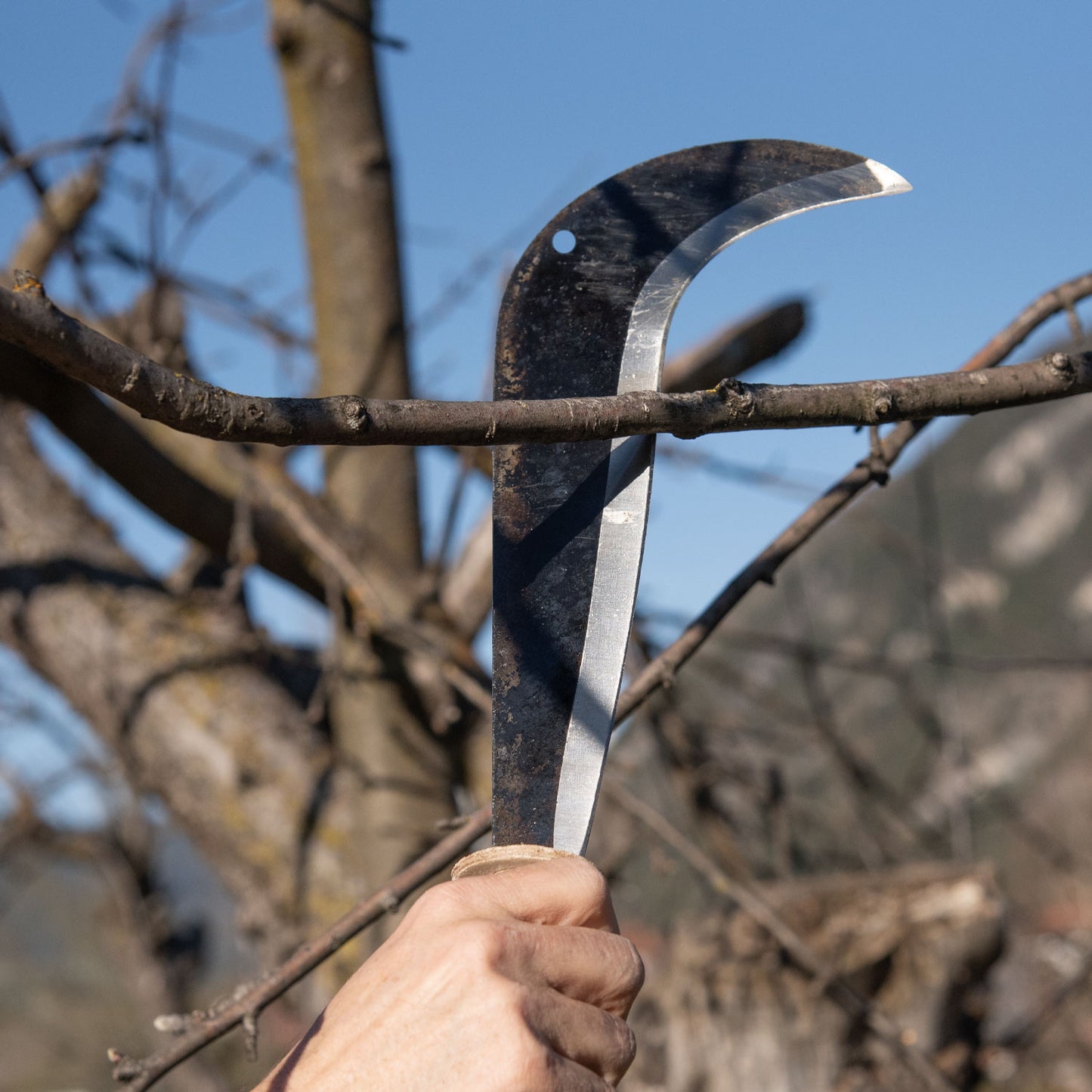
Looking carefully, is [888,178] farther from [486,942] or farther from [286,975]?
[286,975]

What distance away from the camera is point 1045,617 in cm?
1377

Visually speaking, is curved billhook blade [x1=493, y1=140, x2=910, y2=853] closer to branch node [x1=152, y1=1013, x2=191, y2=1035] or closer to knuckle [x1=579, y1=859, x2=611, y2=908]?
knuckle [x1=579, y1=859, x2=611, y2=908]

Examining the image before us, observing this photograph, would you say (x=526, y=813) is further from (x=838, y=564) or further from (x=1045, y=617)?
(x=1045, y=617)

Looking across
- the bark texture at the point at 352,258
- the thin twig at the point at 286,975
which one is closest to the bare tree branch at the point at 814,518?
the thin twig at the point at 286,975

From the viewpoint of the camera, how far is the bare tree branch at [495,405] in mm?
585

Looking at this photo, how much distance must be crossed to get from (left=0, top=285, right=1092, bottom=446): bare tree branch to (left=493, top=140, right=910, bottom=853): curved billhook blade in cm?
19

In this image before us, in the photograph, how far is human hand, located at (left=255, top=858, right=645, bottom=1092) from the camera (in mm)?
768

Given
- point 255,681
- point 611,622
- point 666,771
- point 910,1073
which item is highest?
point 255,681

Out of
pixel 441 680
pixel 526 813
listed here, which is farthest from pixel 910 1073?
pixel 526 813

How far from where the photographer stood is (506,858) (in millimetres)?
A: 884

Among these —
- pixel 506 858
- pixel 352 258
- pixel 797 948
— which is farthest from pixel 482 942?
pixel 352 258

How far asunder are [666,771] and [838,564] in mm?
→ 9427

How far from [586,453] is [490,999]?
0.49 m

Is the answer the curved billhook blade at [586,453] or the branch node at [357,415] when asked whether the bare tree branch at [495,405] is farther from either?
the curved billhook blade at [586,453]
